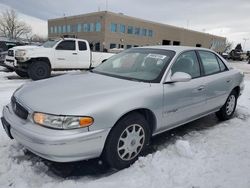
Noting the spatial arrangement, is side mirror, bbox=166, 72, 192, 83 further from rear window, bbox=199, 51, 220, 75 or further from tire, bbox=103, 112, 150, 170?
rear window, bbox=199, 51, 220, 75

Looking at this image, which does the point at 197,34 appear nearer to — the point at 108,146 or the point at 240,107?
the point at 240,107

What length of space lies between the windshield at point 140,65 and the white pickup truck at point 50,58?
6.25 m

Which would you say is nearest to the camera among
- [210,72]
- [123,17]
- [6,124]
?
[6,124]

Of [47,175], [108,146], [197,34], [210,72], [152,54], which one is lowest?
[47,175]

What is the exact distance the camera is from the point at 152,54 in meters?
3.96

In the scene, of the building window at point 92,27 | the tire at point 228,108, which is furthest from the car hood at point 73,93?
the building window at point 92,27

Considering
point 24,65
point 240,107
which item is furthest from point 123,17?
point 240,107

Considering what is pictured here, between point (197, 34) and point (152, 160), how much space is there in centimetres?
6648

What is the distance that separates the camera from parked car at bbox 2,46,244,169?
2588 mm

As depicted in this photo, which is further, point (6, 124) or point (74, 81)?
point (74, 81)

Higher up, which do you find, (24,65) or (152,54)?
(152,54)

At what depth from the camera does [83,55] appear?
11.3 m

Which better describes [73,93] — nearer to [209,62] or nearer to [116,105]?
[116,105]

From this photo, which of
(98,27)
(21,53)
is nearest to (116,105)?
(21,53)
